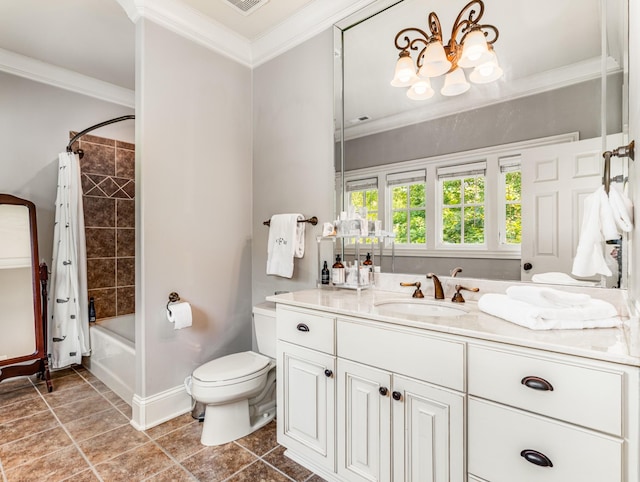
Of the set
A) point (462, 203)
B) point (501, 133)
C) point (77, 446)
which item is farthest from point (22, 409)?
point (501, 133)

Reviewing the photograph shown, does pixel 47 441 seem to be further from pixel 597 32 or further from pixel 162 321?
pixel 597 32

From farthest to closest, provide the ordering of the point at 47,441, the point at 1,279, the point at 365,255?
the point at 1,279 → the point at 365,255 → the point at 47,441

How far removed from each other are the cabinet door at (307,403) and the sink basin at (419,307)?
0.38 meters

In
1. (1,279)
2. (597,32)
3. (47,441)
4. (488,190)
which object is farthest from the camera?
(1,279)

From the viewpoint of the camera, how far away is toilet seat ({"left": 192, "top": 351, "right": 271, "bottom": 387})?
6.14 ft

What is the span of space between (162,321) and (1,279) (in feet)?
4.96

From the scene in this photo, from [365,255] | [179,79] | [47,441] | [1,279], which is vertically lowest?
[47,441]

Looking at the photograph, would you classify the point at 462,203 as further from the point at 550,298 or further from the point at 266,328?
the point at 266,328

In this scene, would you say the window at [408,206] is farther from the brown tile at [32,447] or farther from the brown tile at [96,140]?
→ the brown tile at [96,140]

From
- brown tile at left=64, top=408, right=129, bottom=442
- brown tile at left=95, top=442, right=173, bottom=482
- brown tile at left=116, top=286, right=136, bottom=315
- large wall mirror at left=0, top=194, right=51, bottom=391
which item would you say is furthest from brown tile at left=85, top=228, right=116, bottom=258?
brown tile at left=95, top=442, right=173, bottom=482

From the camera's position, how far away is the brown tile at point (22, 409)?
2225mm

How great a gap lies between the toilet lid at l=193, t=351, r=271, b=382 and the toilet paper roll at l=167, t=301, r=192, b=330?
29 cm

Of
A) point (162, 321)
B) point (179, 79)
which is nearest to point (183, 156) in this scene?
point (179, 79)

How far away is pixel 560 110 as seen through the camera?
1.51 m
